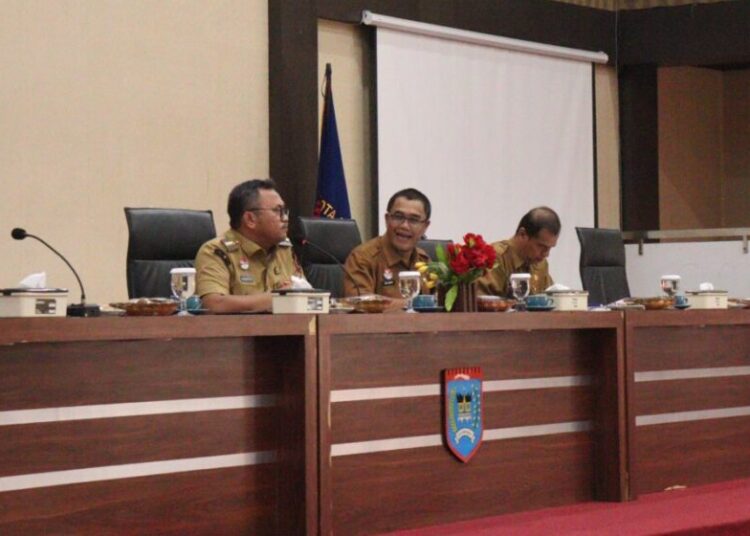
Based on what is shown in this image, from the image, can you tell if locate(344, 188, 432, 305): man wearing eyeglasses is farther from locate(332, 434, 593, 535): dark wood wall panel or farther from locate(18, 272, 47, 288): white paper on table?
locate(18, 272, 47, 288): white paper on table

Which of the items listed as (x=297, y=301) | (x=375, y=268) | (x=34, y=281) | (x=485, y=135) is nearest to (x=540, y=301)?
(x=297, y=301)

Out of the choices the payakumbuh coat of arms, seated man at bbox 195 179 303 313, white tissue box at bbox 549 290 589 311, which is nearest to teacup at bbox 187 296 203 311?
the payakumbuh coat of arms

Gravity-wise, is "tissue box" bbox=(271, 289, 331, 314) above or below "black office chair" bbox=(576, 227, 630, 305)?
below

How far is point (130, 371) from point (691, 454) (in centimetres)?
194

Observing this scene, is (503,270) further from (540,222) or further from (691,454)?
(691,454)

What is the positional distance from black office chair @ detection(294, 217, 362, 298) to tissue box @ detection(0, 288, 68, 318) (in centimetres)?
212

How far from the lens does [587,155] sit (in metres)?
7.61

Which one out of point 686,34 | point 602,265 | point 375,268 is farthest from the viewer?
point 686,34

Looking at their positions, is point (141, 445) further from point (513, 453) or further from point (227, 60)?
point (227, 60)

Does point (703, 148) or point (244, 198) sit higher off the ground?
point (703, 148)

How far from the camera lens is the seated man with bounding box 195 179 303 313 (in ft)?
12.6

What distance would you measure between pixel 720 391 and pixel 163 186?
2.93m

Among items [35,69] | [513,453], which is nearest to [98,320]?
[513,453]

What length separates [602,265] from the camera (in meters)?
5.59
